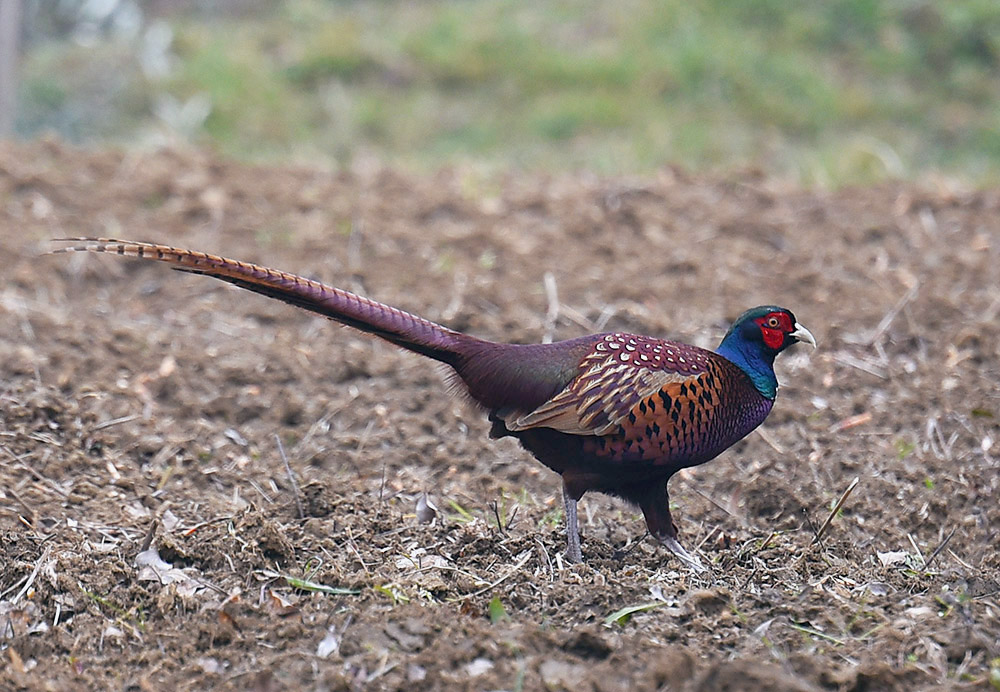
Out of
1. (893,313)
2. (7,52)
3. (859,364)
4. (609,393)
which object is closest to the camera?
(609,393)

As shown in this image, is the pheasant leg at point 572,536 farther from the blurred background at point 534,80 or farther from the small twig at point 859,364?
the blurred background at point 534,80

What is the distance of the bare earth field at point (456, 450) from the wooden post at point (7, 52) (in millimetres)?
927

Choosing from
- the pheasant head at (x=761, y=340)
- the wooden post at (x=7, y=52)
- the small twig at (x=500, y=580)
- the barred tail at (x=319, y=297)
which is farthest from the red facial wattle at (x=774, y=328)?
the wooden post at (x=7, y=52)

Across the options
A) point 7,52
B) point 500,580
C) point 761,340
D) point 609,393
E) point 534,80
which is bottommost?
point 7,52

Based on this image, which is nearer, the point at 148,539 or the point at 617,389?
the point at 148,539

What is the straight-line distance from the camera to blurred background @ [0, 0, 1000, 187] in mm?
8977

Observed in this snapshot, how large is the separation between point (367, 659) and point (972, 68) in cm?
872

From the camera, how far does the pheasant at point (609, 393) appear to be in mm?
3203

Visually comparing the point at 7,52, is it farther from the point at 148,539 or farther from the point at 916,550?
the point at 916,550

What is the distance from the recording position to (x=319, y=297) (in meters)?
3.09

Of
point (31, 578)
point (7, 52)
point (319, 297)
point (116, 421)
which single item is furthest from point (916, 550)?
point (7, 52)

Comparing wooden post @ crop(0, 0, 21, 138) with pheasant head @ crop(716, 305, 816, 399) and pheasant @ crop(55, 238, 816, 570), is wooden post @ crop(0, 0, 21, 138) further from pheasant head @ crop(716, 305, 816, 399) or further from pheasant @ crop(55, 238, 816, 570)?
pheasant head @ crop(716, 305, 816, 399)

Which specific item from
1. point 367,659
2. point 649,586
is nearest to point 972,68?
point 649,586

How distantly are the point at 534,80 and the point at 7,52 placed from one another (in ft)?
13.3
